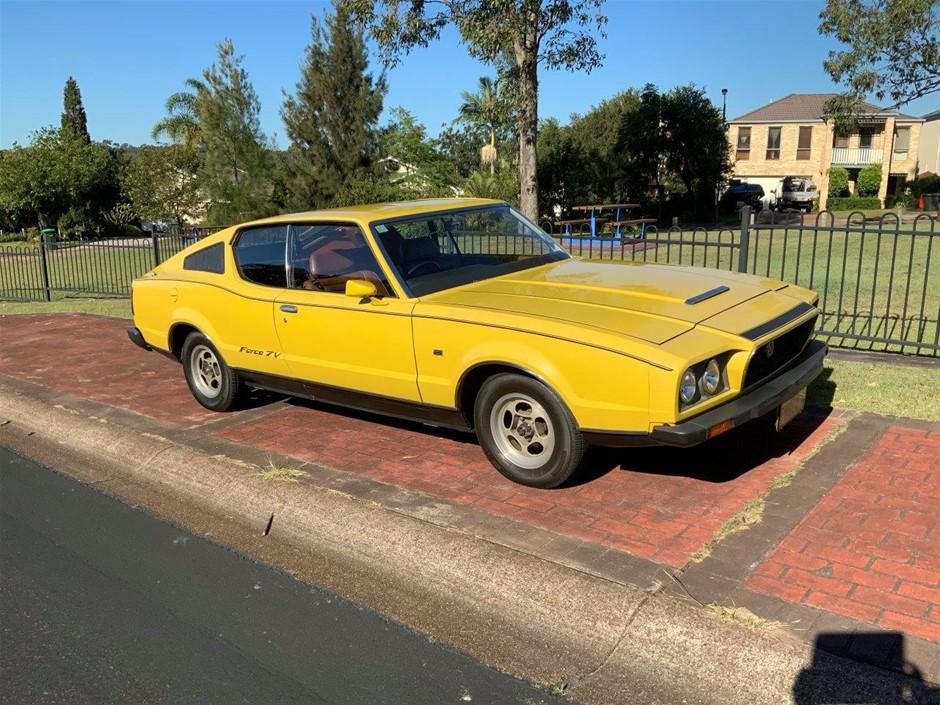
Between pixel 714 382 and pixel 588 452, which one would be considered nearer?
pixel 714 382

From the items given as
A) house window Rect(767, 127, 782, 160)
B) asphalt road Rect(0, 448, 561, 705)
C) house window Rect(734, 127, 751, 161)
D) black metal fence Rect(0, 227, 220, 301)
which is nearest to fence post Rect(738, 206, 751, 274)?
asphalt road Rect(0, 448, 561, 705)

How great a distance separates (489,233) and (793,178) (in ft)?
167

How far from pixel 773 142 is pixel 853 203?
1132cm

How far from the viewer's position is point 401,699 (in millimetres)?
2975

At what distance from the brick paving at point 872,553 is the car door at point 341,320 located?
2.37 metres

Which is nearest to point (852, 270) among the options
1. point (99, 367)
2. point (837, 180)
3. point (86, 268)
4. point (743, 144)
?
point (99, 367)

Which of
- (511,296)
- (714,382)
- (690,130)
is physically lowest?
(714,382)

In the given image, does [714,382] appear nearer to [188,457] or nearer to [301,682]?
[301,682]

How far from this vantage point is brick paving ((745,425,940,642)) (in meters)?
3.21

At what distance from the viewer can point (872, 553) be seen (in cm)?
363

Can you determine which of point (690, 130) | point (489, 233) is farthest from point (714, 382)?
point (690, 130)

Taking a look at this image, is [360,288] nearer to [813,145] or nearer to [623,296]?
[623,296]

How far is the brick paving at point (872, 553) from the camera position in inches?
126

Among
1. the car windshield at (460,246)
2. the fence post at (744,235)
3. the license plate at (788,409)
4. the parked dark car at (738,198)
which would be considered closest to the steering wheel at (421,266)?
the car windshield at (460,246)
